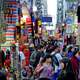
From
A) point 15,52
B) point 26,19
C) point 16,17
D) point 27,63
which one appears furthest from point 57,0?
point 15,52

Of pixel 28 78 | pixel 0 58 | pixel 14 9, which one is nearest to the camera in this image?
pixel 28 78

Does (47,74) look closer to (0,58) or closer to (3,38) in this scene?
(0,58)

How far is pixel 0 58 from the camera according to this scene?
58.0 ft

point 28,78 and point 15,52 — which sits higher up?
point 15,52

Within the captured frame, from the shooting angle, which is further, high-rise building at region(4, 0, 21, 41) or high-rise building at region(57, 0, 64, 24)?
high-rise building at region(57, 0, 64, 24)

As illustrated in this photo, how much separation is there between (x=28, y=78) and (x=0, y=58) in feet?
9.30

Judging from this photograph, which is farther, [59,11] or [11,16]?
[59,11]

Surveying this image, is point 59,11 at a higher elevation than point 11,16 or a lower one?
lower

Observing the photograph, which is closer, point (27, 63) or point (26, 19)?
point (27, 63)

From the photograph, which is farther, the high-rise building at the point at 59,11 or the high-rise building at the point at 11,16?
the high-rise building at the point at 59,11

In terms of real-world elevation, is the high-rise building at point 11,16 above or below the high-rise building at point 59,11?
above

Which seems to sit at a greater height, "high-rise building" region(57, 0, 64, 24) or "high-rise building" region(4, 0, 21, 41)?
"high-rise building" region(4, 0, 21, 41)

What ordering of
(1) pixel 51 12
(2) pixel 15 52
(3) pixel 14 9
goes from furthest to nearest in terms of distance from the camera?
(1) pixel 51 12, (3) pixel 14 9, (2) pixel 15 52

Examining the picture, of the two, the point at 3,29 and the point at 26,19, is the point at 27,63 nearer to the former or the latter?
the point at 3,29
